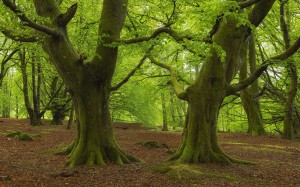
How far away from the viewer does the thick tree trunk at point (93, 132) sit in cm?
1108

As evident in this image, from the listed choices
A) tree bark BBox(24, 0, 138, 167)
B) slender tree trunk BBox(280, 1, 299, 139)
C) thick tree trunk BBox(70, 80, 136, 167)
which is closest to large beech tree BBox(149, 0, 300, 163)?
thick tree trunk BBox(70, 80, 136, 167)

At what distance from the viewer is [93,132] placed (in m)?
11.3

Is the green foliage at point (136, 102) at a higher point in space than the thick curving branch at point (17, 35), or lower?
lower

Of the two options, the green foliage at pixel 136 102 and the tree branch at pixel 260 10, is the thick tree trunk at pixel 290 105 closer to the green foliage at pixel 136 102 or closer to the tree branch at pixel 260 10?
the tree branch at pixel 260 10

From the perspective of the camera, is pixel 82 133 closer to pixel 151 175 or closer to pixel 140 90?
pixel 151 175

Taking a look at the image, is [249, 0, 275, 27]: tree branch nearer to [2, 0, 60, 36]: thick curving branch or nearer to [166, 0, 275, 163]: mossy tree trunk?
[166, 0, 275, 163]: mossy tree trunk

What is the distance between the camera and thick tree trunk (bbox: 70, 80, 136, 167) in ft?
36.3

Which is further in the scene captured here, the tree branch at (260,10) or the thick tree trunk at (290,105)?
the thick tree trunk at (290,105)

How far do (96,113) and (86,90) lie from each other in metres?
0.94

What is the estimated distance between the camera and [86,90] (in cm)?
1120

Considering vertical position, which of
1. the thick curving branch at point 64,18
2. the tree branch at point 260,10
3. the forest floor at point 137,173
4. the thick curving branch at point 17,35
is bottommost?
the forest floor at point 137,173

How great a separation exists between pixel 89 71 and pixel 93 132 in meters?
2.28

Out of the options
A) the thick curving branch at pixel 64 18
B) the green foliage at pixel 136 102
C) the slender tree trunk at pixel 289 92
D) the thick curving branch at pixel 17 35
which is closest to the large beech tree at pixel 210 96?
the thick curving branch at pixel 64 18

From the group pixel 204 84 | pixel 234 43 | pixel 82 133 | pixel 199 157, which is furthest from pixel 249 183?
pixel 82 133
